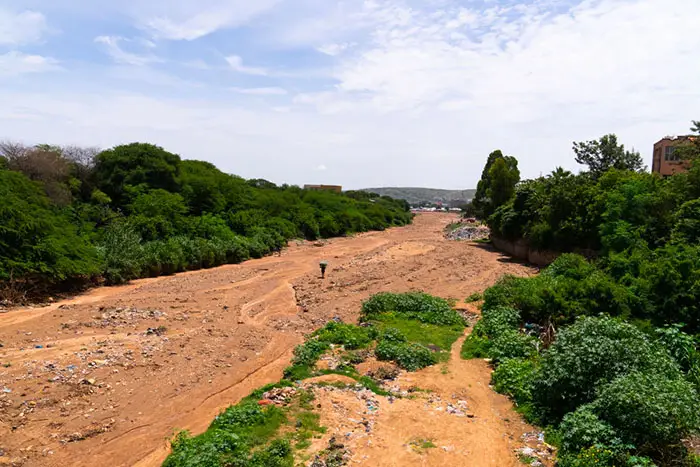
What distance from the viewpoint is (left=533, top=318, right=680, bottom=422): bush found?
7.41m

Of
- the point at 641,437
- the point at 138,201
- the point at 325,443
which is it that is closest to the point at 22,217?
the point at 138,201

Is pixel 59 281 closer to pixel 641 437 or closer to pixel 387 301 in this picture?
pixel 387 301

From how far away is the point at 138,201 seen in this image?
1062 inches

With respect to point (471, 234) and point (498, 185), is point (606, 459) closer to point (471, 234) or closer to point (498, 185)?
point (498, 185)

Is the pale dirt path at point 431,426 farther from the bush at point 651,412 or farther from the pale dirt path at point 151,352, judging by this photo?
the pale dirt path at point 151,352


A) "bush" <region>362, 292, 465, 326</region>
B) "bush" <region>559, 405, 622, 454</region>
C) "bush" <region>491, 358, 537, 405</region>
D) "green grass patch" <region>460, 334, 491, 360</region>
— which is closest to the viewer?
"bush" <region>559, 405, 622, 454</region>

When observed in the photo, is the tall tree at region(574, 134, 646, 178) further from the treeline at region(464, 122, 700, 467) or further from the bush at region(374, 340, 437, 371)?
the bush at region(374, 340, 437, 371)

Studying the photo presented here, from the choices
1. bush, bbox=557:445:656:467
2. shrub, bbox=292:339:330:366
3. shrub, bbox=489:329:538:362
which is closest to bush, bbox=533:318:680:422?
bush, bbox=557:445:656:467

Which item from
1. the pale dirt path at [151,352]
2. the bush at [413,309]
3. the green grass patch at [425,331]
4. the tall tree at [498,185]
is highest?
the tall tree at [498,185]

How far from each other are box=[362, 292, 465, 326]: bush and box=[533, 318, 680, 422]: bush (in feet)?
18.7

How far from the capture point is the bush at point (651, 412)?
5867mm

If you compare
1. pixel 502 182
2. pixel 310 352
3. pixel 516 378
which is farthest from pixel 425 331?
pixel 502 182

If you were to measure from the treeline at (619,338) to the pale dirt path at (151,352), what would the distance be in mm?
5087

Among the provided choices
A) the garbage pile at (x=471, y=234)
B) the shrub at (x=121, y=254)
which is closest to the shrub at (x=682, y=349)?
the shrub at (x=121, y=254)
